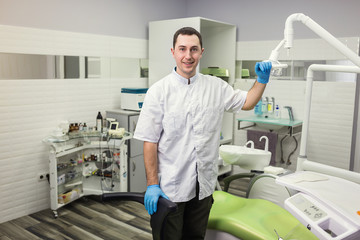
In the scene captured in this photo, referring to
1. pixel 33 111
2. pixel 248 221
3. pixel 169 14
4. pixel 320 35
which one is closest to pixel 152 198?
pixel 248 221

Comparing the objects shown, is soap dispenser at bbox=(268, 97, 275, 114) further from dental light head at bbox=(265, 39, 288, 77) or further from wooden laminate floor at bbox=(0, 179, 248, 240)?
dental light head at bbox=(265, 39, 288, 77)

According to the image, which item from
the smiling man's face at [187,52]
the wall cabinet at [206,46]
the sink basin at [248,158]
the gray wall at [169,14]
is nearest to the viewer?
the smiling man's face at [187,52]

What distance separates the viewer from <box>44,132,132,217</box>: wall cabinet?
3346 mm

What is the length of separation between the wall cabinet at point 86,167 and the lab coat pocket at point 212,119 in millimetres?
1764

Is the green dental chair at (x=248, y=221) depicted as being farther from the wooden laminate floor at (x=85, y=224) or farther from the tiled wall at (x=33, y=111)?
the tiled wall at (x=33, y=111)

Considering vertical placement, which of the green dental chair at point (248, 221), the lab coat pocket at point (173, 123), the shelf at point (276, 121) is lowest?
the green dental chair at point (248, 221)

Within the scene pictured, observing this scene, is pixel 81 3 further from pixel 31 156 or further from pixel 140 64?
pixel 31 156

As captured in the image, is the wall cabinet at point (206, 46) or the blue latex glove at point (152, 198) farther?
the wall cabinet at point (206, 46)

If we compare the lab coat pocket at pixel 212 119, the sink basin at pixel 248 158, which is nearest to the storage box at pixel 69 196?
the sink basin at pixel 248 158

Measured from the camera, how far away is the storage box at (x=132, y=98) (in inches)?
153

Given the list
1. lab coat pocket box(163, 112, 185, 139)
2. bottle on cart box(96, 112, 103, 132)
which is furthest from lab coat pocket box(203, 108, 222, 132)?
bottle on cart box(96, 112, 103, 132)

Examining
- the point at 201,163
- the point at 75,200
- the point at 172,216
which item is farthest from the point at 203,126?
the point at 75,200

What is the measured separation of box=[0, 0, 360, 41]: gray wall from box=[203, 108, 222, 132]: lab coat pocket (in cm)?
222

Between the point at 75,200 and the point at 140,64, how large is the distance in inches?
71.2
